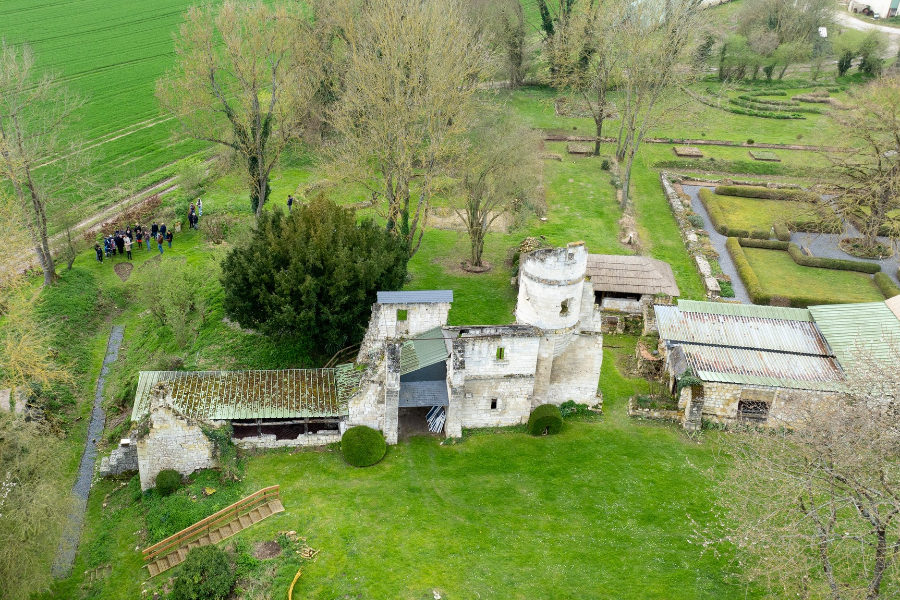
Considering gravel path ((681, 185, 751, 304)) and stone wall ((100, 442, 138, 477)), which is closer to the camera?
stone wall ((100, 442, 138, 477))

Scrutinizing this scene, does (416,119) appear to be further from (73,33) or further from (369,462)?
(73,33)

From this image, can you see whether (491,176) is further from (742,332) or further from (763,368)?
(763,368)

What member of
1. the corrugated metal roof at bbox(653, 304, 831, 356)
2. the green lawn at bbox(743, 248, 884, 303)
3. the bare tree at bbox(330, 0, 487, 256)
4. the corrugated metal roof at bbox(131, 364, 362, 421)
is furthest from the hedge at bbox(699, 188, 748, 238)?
the corrugated metal roof at bbox(131, 364, 362, 421)

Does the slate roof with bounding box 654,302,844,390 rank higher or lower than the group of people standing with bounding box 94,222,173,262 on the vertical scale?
higher

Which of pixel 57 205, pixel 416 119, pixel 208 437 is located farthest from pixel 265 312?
pixel 57 205

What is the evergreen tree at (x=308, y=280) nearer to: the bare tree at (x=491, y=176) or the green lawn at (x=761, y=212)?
the bare tree at (x=491, y=176)

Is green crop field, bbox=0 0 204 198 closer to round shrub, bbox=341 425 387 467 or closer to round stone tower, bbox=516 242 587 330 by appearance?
round shrub, bbox=341 425 387 467
